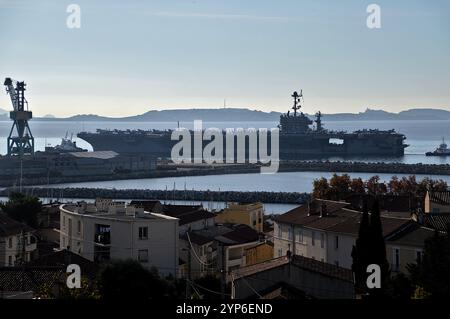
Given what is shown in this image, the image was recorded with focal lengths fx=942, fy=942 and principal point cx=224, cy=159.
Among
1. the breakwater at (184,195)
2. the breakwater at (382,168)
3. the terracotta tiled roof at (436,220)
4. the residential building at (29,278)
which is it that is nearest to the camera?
the residential building at (29,278)

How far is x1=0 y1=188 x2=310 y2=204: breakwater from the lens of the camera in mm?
25391

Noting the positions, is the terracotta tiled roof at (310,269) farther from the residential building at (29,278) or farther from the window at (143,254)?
the window at (143,254)

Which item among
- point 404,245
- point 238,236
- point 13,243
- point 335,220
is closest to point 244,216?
point 238,236

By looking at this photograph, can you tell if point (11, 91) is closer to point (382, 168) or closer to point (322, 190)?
point (382, 168)

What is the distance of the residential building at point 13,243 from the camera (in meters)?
8.78

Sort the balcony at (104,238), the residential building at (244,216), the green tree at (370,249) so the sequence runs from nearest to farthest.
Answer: the green tree at (370,249) < the balcony at (104,238) < the residential building at (244,216)

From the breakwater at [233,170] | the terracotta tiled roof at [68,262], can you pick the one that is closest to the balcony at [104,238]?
the terracotta tiled roof at [68,262]

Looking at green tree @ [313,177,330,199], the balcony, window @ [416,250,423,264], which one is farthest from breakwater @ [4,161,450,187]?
window @ [416,250,423,264]

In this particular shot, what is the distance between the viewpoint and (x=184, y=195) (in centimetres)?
2666

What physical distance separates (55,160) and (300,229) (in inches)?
1126

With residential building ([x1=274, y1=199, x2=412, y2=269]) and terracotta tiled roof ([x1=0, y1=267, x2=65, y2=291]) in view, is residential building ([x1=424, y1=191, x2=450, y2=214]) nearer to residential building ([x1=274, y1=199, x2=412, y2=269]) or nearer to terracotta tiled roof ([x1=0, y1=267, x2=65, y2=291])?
residential building ([x1=274, y1=199, x2=412, y2=269])

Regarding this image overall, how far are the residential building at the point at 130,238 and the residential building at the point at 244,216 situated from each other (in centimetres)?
556
